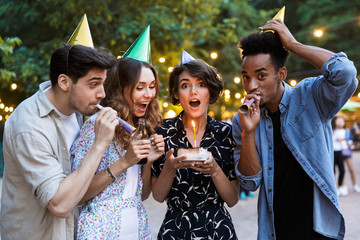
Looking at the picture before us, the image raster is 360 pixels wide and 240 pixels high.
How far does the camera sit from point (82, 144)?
252 cm

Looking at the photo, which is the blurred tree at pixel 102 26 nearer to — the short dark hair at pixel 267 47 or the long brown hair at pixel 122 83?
the long brown hair at pixel 122 83

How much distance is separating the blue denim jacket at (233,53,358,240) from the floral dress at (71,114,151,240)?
2.76 ft

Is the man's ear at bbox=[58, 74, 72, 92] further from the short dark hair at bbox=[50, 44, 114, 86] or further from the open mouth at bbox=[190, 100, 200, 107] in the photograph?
the open mouth at bbox=[190, 100, 200, 107]

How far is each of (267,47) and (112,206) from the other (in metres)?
1.73

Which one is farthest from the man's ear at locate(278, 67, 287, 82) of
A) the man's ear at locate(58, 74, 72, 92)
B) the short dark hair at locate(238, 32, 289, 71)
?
the man's ear at locate(58, 74, 72, 92)

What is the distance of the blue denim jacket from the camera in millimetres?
2465

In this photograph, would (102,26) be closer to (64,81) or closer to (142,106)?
(142,106)

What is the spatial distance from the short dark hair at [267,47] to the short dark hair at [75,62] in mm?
1164

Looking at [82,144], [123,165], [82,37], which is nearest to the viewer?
[123,165]

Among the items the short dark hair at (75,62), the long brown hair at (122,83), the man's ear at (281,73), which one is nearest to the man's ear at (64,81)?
the short dark hair at (75,62)

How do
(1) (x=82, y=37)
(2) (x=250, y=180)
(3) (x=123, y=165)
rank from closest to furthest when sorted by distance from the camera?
(3) (x=123, y=165) → (2) (x=250, y=180) → (1) (x=82, y=37)

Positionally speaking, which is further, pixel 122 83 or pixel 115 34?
pixel 115 34

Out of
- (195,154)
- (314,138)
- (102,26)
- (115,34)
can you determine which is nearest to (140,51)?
(195,154)

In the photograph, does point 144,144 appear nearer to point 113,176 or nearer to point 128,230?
point 113,176
